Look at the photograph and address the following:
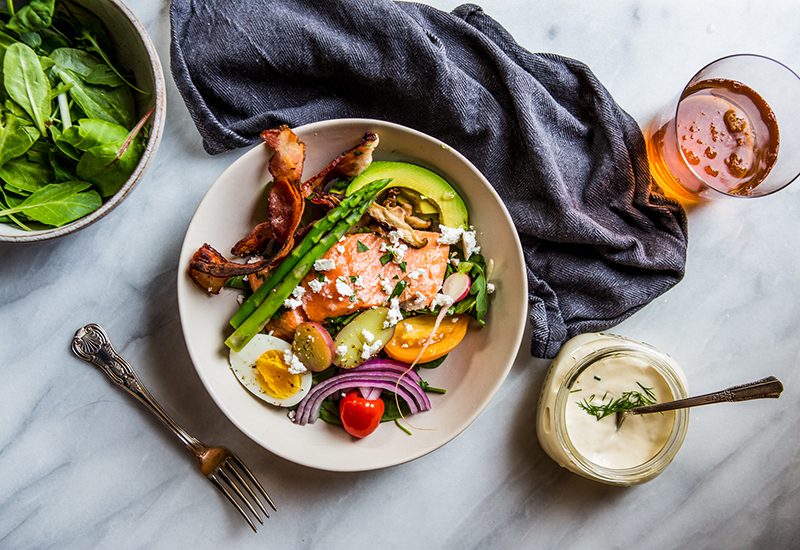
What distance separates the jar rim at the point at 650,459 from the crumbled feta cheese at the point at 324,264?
951mm

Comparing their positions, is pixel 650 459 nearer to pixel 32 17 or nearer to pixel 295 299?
pixel 295 299

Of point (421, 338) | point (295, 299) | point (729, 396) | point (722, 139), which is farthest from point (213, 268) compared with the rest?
point (722, 139)

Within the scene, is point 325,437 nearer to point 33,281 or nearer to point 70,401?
point 70,401

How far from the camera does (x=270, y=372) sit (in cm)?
190

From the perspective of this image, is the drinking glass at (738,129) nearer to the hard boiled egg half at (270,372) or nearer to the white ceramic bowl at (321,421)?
the white ceramic bowl at (321,421)

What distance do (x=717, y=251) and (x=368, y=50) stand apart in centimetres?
172

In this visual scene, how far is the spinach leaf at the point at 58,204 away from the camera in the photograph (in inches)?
67.4

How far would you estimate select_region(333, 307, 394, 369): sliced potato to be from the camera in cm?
187

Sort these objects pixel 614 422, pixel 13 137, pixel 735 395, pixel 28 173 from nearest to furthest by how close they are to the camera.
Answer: pixel 735 395 < pixel 13 137 < pixel 28 173 < pixel 614 422

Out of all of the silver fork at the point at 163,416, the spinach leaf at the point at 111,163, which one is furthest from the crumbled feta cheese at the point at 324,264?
the silver fork at the point at 163,416

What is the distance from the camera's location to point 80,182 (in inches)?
69.6

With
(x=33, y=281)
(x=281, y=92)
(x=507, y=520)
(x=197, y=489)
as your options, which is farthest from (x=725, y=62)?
(x=33, y=281)

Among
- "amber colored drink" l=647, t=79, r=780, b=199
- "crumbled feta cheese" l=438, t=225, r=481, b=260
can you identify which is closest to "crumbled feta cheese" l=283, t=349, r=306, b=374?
"crumbled feta cheese" l=438, t=225, r=481, b=260

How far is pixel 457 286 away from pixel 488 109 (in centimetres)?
72
